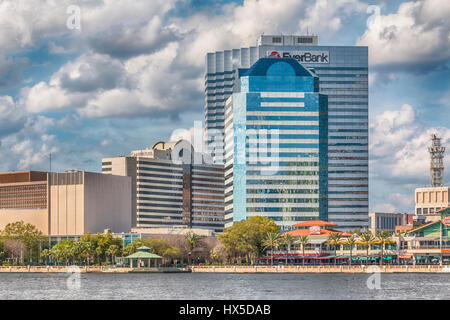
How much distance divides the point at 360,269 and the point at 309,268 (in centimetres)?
1225

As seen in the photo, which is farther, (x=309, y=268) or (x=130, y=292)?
(x=309, y=268)

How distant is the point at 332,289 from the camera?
120 meters
